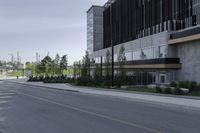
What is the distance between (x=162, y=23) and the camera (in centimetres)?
5400

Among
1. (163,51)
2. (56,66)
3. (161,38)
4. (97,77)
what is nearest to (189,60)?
(163,51)

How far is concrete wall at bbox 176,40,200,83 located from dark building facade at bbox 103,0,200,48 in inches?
167

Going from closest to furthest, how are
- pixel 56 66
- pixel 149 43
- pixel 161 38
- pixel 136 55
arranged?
pixel 161 38 → pixel 149 43 → pixel 136 55 → pixel 56 66

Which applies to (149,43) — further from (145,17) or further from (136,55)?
(145,17)

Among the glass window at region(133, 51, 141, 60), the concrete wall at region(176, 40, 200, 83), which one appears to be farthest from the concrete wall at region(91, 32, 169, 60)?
the concrete wall at region(176, 40, 200, 83)

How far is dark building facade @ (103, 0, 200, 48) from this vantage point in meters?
48.1

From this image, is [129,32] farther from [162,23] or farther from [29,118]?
A: [29,118]

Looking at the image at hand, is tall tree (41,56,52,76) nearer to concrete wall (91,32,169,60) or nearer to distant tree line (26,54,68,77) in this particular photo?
distant tree line (26,54,68,77)

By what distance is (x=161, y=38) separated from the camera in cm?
4812

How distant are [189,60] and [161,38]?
687 cm

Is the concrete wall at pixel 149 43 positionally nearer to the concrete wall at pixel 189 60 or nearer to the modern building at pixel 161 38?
the modern building at pixel 161 38

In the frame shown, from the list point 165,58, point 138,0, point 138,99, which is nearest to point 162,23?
point 165,58

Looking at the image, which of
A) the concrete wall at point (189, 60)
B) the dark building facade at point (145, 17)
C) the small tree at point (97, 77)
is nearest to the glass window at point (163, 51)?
the concrete wall at point (189, 60)

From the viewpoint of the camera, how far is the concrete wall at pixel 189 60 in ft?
132
